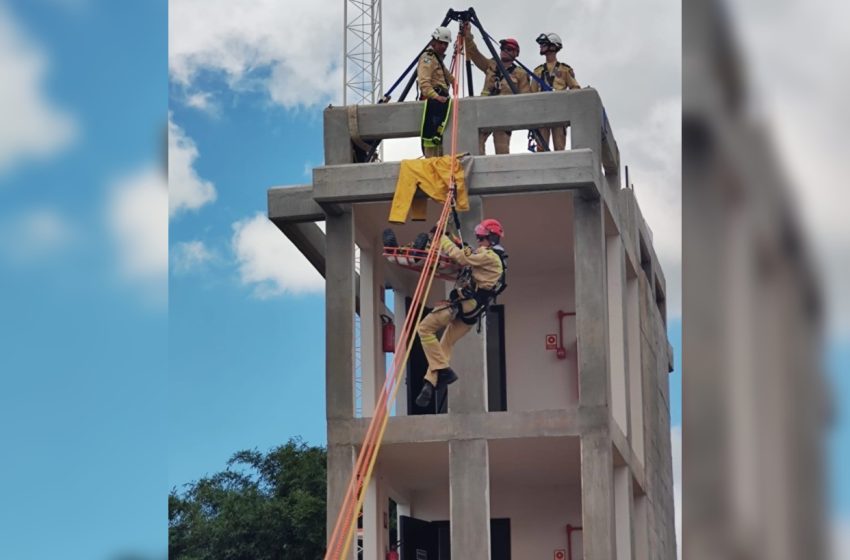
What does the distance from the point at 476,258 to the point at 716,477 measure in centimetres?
1512

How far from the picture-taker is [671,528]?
2719 cm

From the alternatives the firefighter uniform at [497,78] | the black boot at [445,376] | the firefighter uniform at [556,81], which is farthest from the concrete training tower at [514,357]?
the firefighter uniform at [497,78]

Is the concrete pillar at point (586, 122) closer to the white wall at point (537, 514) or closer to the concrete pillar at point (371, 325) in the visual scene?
the concrete pillar at point (371, 325)

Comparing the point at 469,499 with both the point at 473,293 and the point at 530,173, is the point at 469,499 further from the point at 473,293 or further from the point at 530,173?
the point at 530,173

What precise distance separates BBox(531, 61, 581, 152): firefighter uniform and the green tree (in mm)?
17863

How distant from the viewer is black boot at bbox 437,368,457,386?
17.0 meters

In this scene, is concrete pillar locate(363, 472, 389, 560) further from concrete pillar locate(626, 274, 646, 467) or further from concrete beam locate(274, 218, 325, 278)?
concrete pillar locate(626, 274, 646, 467)

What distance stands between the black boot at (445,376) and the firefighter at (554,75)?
13.7 ft

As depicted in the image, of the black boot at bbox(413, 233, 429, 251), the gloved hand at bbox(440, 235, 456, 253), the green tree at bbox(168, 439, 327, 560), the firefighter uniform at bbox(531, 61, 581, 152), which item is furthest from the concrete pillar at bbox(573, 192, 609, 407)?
the green tree at bbox(168, 439, 327, 560)

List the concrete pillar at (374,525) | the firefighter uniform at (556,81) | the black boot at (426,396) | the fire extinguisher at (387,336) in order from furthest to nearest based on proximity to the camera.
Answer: the fire extinguisher at (387,336) → the firefighter uniform at (556,81) → the concrete pillar at (374,525) → the black boot at (426,396)

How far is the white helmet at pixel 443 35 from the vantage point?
19094 millimetres

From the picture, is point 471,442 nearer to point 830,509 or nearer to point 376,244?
point 376,244

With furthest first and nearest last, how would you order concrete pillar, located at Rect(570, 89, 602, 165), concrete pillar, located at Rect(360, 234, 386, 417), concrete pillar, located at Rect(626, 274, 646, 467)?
concrete pillar, located at Rect(626, 274, 646, 467) < concrete pillar, located at Rect(360, 234, 386, 417) < concrete pillar, located at Rect(570, 89, 602, 165)

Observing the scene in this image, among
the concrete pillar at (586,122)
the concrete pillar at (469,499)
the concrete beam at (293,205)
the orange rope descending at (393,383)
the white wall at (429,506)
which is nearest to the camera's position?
the orange rope descending at (393,383)
